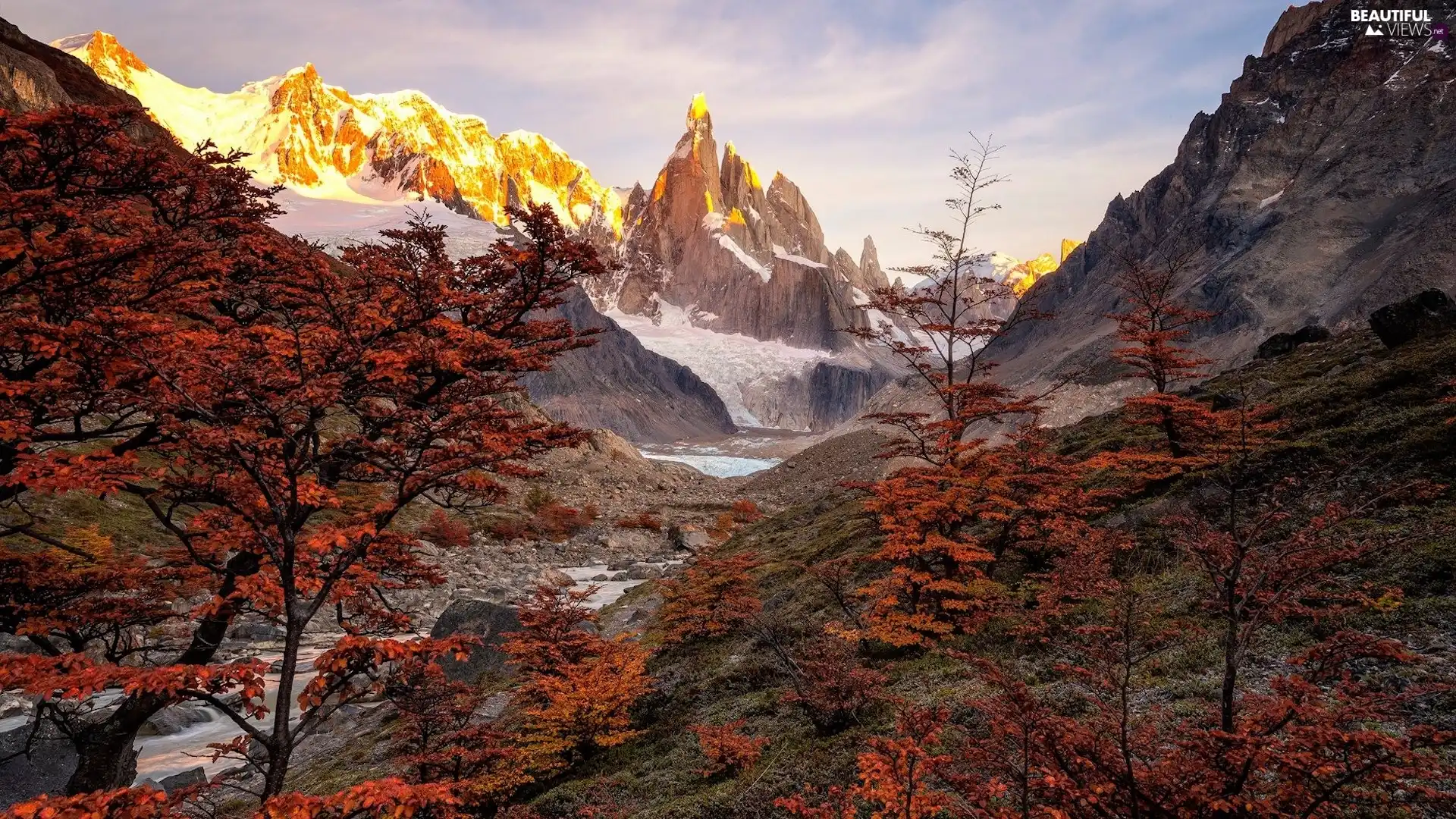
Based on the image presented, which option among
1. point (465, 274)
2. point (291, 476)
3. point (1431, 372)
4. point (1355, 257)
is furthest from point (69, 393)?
point (1355, 257)

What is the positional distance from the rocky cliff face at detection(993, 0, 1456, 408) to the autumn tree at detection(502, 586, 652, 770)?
269ft

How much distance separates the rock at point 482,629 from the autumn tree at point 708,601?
535 cm

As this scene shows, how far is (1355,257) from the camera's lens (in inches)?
4085

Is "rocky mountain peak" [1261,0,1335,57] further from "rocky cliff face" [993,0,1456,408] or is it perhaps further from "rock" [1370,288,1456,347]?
"rock" [1370,288,1456,347]

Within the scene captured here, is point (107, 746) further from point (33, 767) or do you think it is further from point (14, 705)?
point (14, 705)

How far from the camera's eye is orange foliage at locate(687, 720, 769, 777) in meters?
10.3

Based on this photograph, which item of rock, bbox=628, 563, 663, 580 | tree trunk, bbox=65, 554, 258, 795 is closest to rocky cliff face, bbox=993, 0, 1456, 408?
rock, bbox=628, 563, 663, 580

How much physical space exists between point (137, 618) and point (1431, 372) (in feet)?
99.4

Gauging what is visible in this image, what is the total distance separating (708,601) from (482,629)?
8066 mm

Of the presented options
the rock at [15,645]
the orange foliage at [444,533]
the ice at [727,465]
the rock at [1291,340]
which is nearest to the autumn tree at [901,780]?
the rock at [15,645]

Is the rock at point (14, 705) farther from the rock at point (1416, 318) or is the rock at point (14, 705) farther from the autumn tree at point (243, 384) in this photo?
the rock at point (1416, 318)

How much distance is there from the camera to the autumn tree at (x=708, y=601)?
57.8 feet

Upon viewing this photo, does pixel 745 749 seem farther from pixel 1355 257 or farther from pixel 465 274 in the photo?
pixel 1355 257

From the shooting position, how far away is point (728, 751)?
10414mm
